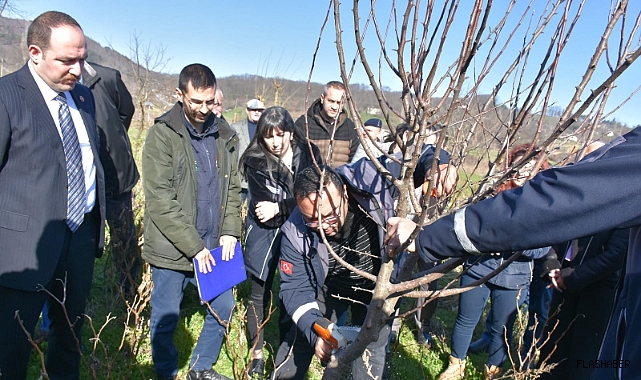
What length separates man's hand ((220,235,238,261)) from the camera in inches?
103

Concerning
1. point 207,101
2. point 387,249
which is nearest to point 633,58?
point 387,249

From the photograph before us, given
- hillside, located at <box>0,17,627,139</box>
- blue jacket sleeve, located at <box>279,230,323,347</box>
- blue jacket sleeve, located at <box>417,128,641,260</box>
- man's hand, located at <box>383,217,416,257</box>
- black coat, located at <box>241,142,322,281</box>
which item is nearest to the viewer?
blue jacket sleeve, located at <box>417,128,641,260</box>

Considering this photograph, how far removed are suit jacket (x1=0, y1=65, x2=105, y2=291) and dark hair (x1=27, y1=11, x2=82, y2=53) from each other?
5.6 inches

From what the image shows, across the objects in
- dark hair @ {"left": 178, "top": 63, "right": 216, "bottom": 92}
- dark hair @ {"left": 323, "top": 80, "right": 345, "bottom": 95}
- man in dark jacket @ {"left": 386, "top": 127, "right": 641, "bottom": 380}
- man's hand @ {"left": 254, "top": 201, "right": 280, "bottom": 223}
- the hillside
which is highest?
the hillside

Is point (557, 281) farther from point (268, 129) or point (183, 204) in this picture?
point (183, 204)

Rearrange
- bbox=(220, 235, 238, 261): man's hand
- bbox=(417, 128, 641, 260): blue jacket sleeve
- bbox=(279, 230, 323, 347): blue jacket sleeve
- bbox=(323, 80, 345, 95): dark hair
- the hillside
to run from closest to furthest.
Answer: bbox=(417, 128, 641, 260): blue jacket sleeve < bbox=(279, 230, 323, 347): blue jacket sleeve < bbox=(220, 235, 238, 261): man's hand < the hillside < bbox=(323, 80, 345, 95): dark hair

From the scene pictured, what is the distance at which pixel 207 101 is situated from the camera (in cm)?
236

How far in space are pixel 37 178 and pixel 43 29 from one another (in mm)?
680

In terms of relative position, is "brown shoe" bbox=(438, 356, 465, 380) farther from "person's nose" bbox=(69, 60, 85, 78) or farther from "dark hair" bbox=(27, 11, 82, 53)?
"dark hair" bbox=(27, 11, 82, 53)

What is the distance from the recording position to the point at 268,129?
8.71 ft

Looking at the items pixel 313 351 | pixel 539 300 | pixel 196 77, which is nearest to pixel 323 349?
pixel 313 351

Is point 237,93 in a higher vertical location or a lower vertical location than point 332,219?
higher

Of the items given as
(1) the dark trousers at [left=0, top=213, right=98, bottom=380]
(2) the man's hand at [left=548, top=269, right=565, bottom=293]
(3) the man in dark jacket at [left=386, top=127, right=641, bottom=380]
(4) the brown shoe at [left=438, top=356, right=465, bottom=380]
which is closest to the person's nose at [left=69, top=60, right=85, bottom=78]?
(1) the dark trousers at [left=0, top=213, right=98, bottom=380]

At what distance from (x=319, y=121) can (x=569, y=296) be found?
8.37ft
